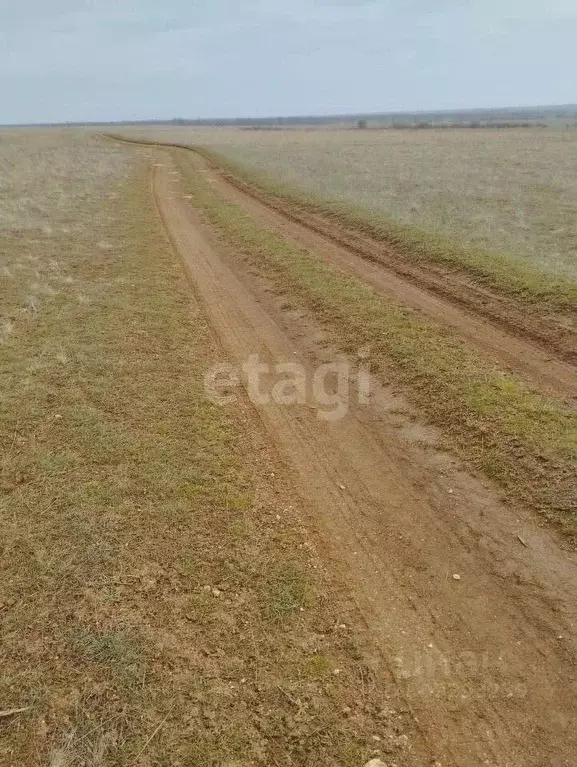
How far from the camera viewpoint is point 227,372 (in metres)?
8.90

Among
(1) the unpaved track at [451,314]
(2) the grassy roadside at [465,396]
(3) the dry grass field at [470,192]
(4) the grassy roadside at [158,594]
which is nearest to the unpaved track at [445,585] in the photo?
(4) the grassy roadside at [158,594]

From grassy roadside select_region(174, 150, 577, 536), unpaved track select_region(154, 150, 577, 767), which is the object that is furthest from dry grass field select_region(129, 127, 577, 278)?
unpaved track select_region(154, 150, 577, 767)

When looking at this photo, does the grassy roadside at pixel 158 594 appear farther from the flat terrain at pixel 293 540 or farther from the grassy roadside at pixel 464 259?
the grassy roadside at pixel 464 259

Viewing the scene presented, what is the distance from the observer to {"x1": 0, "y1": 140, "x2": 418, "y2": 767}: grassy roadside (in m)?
3.76

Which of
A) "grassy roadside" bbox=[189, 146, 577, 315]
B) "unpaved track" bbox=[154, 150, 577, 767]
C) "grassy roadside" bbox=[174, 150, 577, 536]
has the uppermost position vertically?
"grassy roadside" bbox=[189, 146, 577, 315]

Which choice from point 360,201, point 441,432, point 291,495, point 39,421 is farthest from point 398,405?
point 360,201

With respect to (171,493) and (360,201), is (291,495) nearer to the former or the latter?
(171,493)

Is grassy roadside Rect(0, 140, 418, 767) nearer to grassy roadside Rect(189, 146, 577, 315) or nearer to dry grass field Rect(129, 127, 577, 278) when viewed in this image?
grassy roadside Rect(189, 146, 577, 315)

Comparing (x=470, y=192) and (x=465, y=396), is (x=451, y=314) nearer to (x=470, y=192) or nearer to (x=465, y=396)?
(x=465, y=396)

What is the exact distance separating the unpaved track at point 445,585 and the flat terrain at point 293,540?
0.02m

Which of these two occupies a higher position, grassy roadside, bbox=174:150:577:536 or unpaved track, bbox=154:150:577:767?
grassy roadside, bbox=174:150:577:536

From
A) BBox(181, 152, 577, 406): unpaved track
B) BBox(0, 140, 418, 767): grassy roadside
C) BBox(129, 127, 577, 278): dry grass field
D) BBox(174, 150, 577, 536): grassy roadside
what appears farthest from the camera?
BBox(129, 127, 577, 278): dry grass field

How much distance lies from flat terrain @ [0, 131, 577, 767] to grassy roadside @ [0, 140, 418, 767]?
0.06 feet

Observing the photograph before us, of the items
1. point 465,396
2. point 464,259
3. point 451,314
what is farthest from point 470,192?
point 465,396
